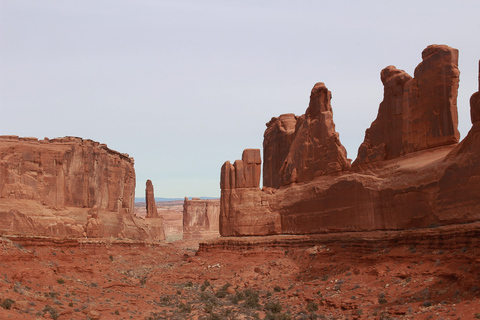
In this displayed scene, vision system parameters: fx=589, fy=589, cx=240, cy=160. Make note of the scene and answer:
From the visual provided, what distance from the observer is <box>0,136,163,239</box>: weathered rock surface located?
4225 centimetres

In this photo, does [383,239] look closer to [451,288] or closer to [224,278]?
[451,288]

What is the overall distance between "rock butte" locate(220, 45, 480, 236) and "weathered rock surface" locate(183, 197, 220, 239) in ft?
172

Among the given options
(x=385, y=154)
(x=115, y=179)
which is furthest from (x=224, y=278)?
(x=115, y=179)

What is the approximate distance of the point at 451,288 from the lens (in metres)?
20.8

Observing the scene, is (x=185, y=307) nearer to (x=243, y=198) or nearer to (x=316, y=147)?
(x=243, y=198)

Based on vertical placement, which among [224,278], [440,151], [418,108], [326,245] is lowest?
[224,278]

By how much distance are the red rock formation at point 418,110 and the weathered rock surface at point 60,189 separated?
931 inches

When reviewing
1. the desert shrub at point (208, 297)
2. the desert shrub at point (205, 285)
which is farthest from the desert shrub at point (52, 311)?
the desert shrub at point (205, 285)

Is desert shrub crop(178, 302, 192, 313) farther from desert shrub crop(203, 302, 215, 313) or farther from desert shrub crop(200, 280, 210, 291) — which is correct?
desert shrub crop(200, 280, 210, 291)

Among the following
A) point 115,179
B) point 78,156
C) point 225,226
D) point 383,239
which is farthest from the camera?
point 115,179

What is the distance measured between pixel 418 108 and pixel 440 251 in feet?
27.6

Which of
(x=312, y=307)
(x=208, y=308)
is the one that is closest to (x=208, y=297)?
(x=208, y=308)

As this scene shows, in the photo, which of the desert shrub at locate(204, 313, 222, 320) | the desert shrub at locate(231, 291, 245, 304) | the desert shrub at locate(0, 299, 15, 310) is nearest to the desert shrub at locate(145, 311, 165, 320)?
the desert shrub at locate(204, 313, 222, 320)

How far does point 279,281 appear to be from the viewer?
106 ft
